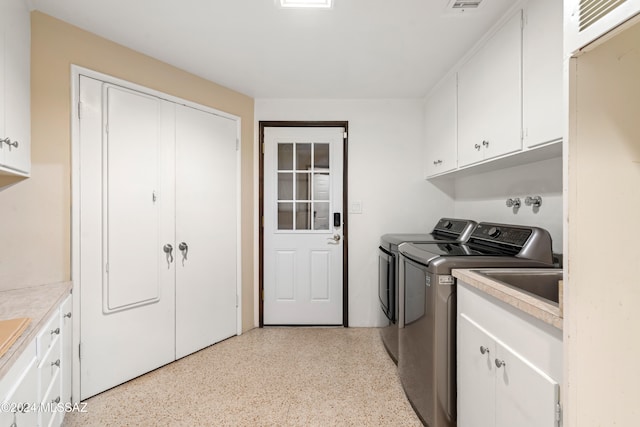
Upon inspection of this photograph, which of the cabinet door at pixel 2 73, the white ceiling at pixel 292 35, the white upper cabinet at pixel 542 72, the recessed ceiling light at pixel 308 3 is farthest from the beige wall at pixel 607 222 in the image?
the cabinet door at pixel 2 73

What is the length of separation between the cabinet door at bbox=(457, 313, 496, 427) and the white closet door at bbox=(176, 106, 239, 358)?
6.46 ft

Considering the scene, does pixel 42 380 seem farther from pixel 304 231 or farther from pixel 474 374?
pixel 304 231

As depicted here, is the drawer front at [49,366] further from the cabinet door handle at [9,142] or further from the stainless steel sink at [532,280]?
the stainless steel sink at [532,280]

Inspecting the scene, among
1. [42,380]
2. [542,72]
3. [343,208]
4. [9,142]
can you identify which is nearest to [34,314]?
[42,380]

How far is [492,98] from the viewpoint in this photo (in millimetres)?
1731

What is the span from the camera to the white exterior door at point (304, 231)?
3.00 m

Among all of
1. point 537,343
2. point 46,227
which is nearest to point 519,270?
point 537,343

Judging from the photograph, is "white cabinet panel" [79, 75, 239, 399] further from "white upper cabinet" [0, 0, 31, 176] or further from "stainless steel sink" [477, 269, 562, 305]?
"stainless steel sink" [477, 269, 562, 305]

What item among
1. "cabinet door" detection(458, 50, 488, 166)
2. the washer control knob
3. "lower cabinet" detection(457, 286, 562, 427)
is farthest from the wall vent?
the washer control knob

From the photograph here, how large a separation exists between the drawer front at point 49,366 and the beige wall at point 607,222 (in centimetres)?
190

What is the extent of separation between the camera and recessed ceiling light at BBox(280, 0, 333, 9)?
5.20 feet

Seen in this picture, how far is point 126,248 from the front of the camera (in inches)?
79.6

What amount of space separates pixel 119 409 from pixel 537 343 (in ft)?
7.19

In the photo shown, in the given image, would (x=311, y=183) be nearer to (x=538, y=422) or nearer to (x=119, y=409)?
(x=119, y=409)
